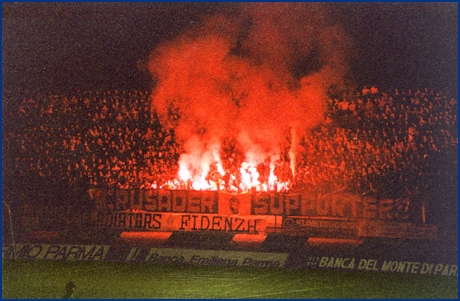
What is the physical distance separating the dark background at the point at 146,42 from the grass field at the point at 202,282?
3.14m

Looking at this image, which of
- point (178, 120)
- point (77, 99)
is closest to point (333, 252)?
point (178, 120)

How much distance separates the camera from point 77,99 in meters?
9.57

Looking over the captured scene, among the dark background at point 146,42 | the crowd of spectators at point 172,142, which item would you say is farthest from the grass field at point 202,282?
the dark background at point 146,42

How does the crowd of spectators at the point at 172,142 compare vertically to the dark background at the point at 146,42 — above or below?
below

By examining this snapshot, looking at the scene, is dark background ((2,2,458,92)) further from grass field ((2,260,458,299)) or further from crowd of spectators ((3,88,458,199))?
grass field ((2,260,458,299))

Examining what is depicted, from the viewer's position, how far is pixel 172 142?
9.95m

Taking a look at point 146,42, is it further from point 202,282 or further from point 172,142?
point 202,282

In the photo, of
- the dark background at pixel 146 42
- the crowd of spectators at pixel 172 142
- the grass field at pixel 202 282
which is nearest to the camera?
the grass field at pixel 202 282

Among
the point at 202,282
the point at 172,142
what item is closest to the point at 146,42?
the point at 172,142

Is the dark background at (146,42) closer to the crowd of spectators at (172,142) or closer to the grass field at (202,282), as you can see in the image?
the crowd of spectators at (172,142)

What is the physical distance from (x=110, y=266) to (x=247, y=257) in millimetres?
2090

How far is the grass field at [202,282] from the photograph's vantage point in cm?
679

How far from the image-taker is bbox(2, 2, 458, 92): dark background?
27.2 feet

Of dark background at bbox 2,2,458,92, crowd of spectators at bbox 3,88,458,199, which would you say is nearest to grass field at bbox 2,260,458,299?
crowd of spectators at bbox 3,88,458,199
